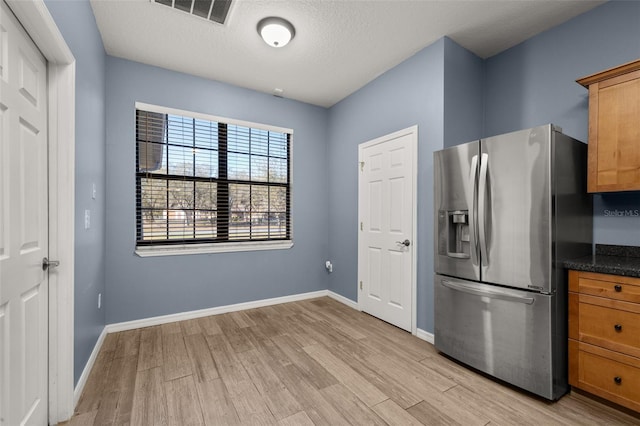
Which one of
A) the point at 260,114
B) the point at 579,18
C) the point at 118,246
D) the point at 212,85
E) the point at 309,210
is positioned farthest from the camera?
the point at 309,210

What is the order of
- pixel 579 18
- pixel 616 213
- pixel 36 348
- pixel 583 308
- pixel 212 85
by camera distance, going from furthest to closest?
pixel 212 85
pixel 579 18
pixel 616 213
pixel 583 308
pixel 36 348

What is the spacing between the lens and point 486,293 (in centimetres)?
213

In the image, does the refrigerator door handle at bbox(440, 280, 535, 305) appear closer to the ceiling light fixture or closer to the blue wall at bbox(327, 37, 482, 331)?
the blue wall at bbox(327, 37, 482, 331)

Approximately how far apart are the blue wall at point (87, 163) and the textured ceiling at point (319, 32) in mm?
411

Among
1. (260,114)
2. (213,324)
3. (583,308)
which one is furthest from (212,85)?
(583,308)

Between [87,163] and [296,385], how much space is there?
2.34 metres

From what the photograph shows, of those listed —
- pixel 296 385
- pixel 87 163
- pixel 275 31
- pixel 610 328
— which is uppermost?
pixel 275 31

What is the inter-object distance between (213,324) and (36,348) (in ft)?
5.84

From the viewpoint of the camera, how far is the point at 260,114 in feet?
12.7

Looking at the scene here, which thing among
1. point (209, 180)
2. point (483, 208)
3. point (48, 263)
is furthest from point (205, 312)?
point (483, 208)

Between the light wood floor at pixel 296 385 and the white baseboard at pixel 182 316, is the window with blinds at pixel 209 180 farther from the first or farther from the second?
the light wood floor at pixel 296 385

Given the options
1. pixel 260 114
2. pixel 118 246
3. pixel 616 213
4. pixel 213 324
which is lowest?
pixel 213 324

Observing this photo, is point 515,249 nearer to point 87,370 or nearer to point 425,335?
point 425,335

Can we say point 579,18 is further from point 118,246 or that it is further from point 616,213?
point 118,246
